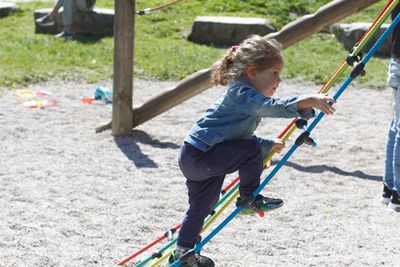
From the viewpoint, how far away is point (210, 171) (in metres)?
3.85

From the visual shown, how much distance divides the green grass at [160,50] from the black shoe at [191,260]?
541 centimetres

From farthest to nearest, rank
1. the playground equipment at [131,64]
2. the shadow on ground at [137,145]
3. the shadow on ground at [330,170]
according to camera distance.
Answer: the playground equipment at [131,64] → the shadow on ground at [137,145] → the shadow on ground at [330,170]

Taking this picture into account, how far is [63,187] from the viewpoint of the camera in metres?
5.88

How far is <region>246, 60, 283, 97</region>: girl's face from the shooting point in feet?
12.5

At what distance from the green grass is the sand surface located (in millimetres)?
1286

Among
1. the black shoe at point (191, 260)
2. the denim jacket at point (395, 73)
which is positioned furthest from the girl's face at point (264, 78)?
the denim jacket at point (395, 73)

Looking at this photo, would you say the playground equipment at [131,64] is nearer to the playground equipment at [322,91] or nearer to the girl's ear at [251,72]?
the playground equipment at [322,91]

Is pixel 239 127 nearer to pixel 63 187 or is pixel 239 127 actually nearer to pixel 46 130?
pixel 63 187

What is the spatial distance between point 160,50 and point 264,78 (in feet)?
24.5

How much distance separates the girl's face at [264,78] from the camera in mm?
3814

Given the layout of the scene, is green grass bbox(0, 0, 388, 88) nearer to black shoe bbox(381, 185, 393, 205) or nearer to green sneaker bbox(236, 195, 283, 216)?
black shoe bbox(381, 185, 393, 205)

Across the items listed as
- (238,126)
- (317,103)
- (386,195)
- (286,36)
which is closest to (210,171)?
(238,126)

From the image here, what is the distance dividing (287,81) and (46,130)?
3.44m

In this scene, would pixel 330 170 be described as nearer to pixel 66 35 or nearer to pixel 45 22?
pixel 66 35
